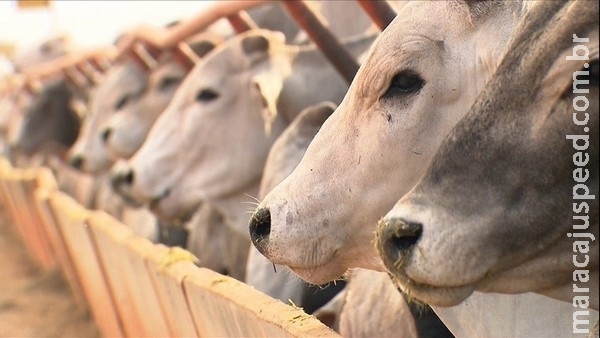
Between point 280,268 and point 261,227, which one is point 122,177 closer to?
point 280,268

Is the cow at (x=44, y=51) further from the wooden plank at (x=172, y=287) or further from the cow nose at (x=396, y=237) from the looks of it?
the cow nose at (x=396, y=237)

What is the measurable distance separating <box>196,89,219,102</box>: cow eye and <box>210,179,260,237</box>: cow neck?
0.43 m

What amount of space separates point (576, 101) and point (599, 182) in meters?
0.13

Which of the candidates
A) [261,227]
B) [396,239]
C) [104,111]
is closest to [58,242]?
[104,111]

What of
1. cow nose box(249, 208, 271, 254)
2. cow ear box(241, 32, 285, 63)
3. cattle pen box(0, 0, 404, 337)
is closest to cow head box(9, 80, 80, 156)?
cattle pen box(0, 0, 404, 337)

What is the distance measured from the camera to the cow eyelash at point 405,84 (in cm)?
218

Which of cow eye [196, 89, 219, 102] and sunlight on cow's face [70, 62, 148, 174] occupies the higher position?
cow eye [196, 89, 219, 102]

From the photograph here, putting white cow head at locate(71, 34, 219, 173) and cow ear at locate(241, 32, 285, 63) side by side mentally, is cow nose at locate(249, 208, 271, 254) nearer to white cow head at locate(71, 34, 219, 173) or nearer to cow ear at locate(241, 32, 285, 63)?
cow ear at locate(241, 32, 285, 63)

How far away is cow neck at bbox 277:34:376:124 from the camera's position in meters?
3.67

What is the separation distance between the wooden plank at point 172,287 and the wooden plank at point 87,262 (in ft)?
3.98

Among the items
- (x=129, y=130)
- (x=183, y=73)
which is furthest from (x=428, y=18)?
(x=129, y=130)

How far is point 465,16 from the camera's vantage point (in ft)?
7.06

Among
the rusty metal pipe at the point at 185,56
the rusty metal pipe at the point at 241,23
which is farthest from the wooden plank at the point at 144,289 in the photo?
the rusty metal pipe at the point at 185,56

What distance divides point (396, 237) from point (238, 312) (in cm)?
87
